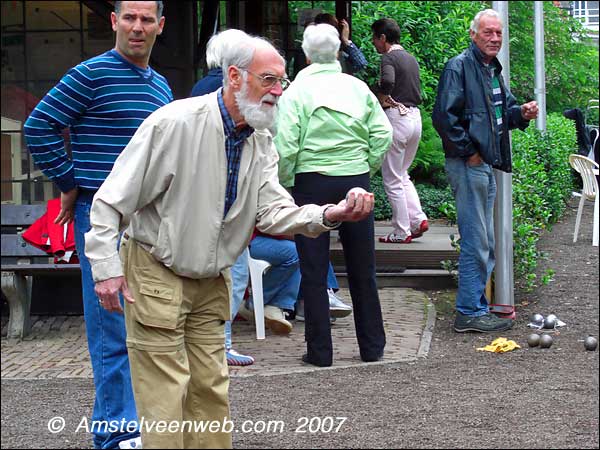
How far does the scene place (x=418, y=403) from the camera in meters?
6.48

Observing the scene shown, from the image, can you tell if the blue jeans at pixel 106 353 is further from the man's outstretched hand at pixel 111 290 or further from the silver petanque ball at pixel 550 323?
the silver petanque ball at pixel 550 323

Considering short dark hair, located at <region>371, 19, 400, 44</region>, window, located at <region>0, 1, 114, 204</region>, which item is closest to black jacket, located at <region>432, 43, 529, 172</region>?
short dark hair, located at <region>371, 19, 400, 44</region>

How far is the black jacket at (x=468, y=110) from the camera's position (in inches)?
322

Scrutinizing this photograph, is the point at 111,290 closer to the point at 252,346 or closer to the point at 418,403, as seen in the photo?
the point at 418,403

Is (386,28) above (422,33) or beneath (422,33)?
beneath

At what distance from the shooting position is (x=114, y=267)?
433 centimetres

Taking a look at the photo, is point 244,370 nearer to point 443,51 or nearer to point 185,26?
point 185,26

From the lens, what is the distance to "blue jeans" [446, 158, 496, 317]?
834 centimetres

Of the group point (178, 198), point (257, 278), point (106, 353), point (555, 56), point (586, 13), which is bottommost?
point (257, 278)

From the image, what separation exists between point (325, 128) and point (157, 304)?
2998 millimetres

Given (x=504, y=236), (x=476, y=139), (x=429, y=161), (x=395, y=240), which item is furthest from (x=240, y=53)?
(x=429, y=161)

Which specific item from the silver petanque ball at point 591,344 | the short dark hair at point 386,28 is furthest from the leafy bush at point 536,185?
the short dark hair at point 386,28

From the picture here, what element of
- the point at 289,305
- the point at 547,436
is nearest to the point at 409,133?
the point at 289,305

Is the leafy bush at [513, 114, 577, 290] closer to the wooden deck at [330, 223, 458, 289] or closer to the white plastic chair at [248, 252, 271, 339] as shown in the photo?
the wooden deck at [330, 223, 458, 289]
